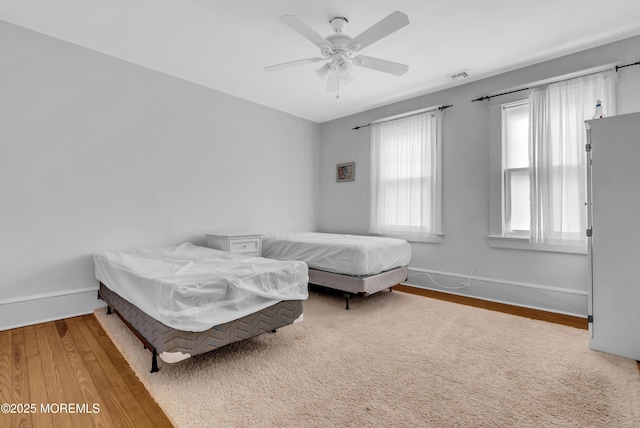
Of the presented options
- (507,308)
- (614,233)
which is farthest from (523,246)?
(614,233)

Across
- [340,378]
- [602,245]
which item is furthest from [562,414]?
[602,245]

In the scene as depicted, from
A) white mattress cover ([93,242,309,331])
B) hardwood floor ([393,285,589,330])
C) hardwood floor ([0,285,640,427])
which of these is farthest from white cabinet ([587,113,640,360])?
hardwood floor ([0,285,640,427])

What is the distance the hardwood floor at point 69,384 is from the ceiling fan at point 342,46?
98.8 inches

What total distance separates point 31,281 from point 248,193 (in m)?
2.52

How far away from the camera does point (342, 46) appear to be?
2533mm

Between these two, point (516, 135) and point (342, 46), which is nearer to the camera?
point (342, 46)

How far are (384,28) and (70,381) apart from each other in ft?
10.1

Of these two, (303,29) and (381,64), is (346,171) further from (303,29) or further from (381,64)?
(303,29)

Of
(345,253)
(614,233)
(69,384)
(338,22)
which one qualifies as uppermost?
(338,22)

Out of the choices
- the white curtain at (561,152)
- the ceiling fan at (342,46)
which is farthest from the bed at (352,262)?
the ceiling fan at (342,46)

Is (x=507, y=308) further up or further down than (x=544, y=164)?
further down

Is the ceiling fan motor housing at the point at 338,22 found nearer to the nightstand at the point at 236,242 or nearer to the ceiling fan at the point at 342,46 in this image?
the ceiling fan at the point at 342,46

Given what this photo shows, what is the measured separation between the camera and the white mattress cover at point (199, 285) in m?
1.77

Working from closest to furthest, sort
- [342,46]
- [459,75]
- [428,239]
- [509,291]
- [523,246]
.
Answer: [342,46] → [523,246] → [509,291] → [459,75] → [428,239]
